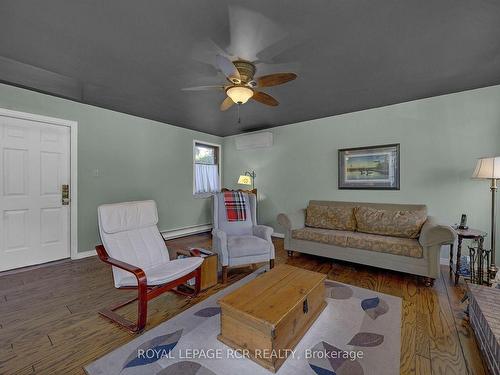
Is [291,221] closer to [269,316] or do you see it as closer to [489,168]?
[269,316]

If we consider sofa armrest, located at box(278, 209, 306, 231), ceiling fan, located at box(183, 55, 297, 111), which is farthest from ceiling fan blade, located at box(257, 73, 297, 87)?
sofa armrest, located at box(278, 209, 306, 231)

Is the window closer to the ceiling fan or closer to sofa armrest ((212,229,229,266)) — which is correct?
sofa armrest ((212,229,229,266))

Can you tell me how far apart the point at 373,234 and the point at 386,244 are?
1.35ft

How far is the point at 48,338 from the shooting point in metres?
1.68

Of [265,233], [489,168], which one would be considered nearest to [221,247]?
[265,233]

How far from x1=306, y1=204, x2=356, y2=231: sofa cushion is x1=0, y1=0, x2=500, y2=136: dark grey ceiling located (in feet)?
5.56

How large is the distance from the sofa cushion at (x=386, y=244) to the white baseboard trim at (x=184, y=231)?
3315mm

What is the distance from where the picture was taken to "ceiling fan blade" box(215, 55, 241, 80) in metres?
1.80

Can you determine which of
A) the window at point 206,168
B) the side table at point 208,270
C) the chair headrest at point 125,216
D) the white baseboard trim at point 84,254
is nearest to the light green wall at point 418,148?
the window at point 206,168

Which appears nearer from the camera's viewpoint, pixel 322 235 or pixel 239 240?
pixel 239 240

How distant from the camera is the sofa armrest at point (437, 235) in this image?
7.80ft

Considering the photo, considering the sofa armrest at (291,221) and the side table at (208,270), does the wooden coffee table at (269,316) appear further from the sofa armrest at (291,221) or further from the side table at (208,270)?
the sofa armrest at (291,221)

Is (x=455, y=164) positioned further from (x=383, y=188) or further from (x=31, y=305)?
(x=31, y=305)

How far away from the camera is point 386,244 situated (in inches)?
108
